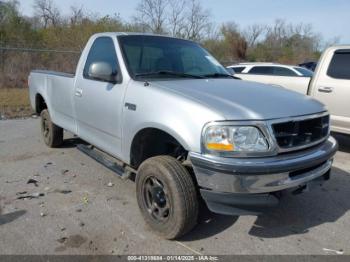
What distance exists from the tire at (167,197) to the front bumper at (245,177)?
22cm

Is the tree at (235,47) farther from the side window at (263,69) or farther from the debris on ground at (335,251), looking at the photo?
the debris on ground at (335,251)

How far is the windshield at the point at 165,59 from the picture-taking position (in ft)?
13.0

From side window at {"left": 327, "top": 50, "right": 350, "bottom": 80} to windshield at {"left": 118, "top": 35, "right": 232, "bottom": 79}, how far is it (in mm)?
2986

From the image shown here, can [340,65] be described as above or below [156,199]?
above

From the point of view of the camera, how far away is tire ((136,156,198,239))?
311 centimetres

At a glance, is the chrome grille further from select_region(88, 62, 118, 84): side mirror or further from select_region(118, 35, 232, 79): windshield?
select_region(88, 62, 118, 84): side mirror

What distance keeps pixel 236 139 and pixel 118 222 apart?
163 cm

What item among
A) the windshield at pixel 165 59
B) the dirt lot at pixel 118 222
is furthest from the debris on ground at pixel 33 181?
the windshield at pixel 165 59

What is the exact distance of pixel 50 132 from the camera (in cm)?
618

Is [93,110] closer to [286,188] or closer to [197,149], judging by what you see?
[197,149]

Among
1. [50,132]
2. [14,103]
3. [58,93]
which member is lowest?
[14,103]

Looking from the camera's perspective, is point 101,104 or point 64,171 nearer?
point 101,104

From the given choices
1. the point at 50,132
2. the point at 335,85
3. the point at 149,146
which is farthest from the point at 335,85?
the point at 50,132

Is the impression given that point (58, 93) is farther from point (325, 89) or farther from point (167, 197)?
point (325, 89)
